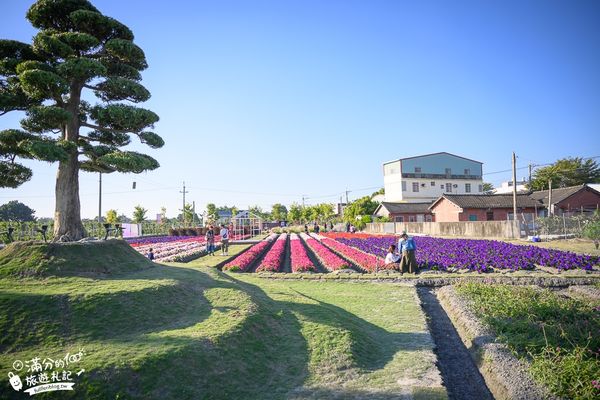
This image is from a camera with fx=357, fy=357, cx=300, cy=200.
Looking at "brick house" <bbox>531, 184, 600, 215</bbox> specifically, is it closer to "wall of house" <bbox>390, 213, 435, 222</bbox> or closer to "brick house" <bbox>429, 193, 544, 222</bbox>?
"brick house" <bbox>429, 193, 544, 222</bbox>

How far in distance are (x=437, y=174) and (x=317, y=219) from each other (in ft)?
105

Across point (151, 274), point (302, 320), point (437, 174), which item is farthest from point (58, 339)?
point (437, 174)

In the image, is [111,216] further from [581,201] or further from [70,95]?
[581,201]

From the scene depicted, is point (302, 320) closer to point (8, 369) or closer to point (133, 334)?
point (133, 334)

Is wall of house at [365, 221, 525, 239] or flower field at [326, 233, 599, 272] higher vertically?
wall of house at [365, 221, 525, 239]

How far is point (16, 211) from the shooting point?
80188mm

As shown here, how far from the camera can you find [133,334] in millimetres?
5656

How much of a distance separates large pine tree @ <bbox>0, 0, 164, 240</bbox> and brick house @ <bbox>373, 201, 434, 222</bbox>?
50.8 meters

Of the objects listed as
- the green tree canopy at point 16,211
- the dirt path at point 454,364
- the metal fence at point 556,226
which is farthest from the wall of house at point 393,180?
the green tree canopy at point 16,211

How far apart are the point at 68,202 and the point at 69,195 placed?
188 millimetres

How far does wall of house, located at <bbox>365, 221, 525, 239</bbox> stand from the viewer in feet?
98.9

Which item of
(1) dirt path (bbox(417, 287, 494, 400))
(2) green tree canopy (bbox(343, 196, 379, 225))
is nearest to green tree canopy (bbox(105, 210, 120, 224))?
(2) green tree canopy (bbox(343, 196, 379, 225))

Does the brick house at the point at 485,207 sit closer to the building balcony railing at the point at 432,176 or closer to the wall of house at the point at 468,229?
the wall of house at the point at 468,229

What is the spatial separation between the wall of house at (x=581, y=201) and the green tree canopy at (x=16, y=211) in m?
95.4
